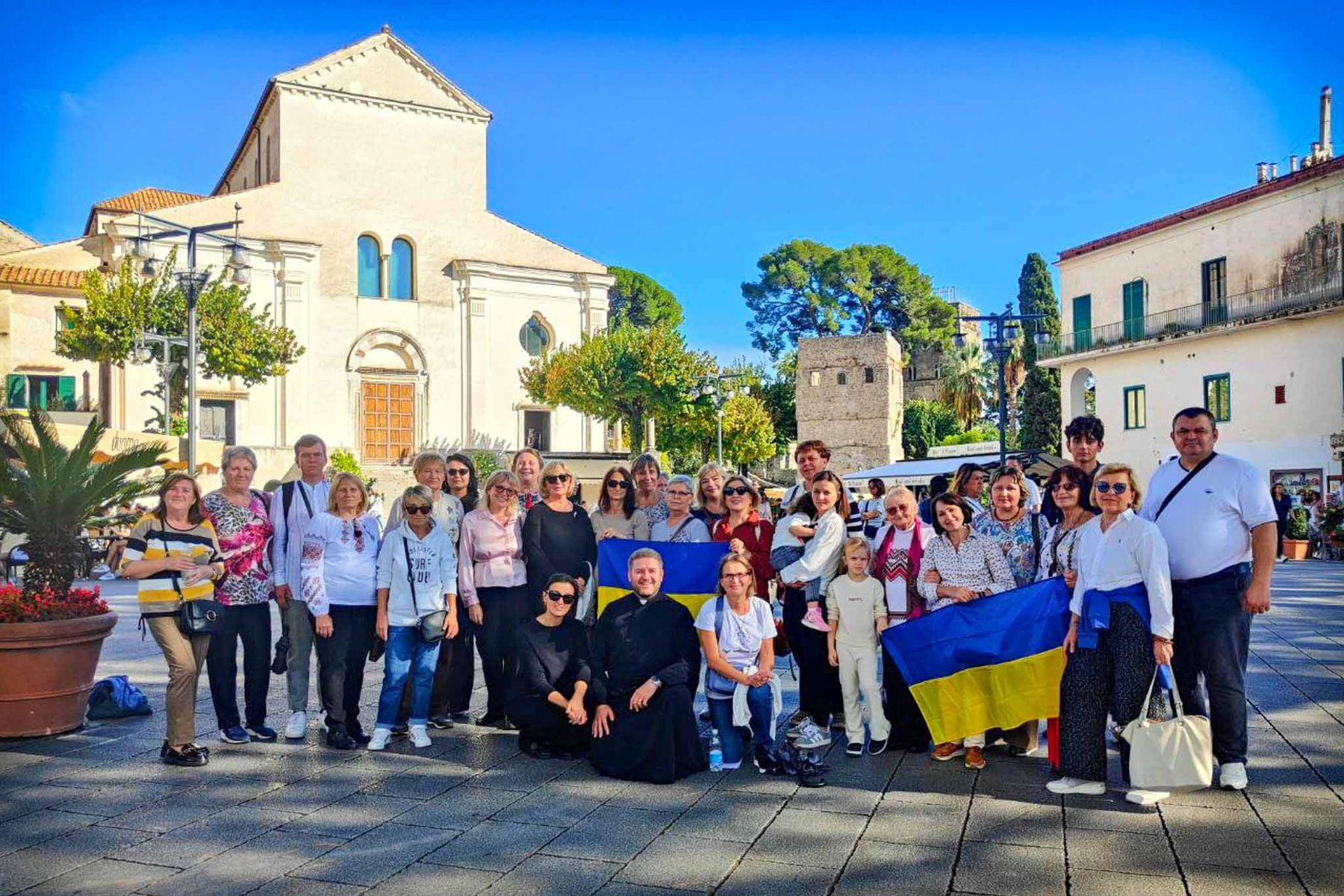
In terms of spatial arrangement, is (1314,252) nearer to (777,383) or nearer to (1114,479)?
(1114,479)

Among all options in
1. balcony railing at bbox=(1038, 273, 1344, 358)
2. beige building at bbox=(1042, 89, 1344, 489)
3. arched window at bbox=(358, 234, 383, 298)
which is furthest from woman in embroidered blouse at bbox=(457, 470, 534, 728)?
arched window at bbox=(358, 234, 383, 298)

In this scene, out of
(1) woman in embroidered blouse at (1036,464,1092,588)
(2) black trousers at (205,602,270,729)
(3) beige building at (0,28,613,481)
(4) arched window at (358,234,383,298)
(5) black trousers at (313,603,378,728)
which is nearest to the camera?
(1) woman in embroidered blouse at (1036,464,1092,588)

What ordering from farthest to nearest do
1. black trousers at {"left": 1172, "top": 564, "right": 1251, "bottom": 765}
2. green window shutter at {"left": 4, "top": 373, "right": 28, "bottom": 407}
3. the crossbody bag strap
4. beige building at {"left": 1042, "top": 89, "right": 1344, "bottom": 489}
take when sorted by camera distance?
1. green window shutter at {"left": 4, "top": 373, "right": 28, "bottom": 407}
2. beige building at {"left": 1042, "top": 89, "right": 1344, "bottom": 489}
3. the crossbody bag strap
4. black trousers at {"left": 1172, "top": 564, "right": 1251, "bottom": 765}

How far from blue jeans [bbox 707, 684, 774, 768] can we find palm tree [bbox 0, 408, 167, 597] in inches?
178

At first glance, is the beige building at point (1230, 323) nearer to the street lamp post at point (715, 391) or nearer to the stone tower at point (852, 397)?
the street lamp post at point (715, 391)

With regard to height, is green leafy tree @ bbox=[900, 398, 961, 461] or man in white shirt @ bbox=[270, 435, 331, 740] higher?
green leafy tree @ bbox=[900, 398, 961, 461]

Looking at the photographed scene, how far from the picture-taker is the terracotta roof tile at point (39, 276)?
128ft

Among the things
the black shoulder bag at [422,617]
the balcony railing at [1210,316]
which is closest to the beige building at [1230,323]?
the balcony railing at [1210,316]

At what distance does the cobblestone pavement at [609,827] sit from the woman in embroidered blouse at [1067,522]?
117 centimetres

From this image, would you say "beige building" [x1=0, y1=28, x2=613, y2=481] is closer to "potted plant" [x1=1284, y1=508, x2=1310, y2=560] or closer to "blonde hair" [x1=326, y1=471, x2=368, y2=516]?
"potted plant" [x1=1284, y1=508, x2=1310, y2=560]

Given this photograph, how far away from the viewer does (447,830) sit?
5125 mm

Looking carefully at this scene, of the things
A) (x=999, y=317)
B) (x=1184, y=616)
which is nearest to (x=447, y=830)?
(x=1184, y=616)

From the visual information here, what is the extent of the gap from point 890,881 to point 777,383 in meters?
66.6

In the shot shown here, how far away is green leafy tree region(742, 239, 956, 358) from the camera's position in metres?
76.4
